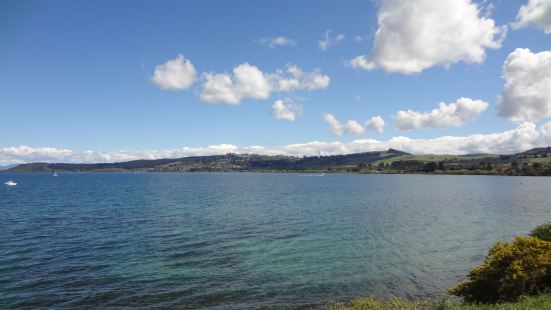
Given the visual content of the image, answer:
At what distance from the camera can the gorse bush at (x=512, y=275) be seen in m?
22.2

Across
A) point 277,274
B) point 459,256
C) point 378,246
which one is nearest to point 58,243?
point 277,274

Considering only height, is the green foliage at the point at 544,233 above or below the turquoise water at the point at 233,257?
above

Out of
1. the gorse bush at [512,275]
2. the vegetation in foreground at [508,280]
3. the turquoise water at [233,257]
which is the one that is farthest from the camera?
the turquoise water at [233,257]

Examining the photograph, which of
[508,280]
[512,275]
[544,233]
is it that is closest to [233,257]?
[508,280]

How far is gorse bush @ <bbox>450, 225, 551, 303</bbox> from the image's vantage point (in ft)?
72.7

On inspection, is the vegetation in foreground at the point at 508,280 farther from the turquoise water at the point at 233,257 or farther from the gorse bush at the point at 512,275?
the turquoise water at the point at 233,257

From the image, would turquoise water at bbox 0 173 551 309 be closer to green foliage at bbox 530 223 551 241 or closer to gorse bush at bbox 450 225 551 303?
gorse bush at bbox 450 225 551 303

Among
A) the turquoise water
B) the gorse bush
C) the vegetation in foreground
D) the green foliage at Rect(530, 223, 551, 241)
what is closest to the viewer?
the vegetation in foreground

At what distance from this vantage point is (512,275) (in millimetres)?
22281

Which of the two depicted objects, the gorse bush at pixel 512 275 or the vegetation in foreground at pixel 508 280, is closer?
the vegetation in foreground at pixel 508 280

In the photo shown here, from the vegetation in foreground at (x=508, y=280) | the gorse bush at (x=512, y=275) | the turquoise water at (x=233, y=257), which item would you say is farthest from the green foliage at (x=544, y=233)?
the gorse bush at (x=512, y=275)

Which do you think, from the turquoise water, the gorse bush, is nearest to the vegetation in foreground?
the gorse bush

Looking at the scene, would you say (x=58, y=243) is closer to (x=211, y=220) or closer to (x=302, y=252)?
(x=211, y=220)

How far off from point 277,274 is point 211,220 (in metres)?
35.0
